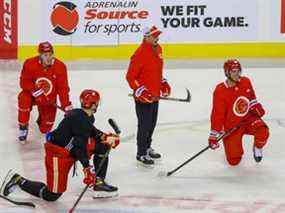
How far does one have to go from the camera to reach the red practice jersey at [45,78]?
6488mm

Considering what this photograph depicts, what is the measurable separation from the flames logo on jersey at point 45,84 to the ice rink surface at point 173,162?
406 millimetres

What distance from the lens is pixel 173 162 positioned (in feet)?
19.6

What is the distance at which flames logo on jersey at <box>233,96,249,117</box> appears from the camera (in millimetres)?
5859

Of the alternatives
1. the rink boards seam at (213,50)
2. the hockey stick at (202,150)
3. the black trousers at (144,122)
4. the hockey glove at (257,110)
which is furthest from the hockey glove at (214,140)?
the rink boards seam at (213,50)

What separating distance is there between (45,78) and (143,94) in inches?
45.2

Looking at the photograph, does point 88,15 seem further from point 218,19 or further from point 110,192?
point 110,192

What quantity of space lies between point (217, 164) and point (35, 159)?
129cm

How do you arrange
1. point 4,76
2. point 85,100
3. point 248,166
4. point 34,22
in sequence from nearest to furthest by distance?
point 85,100 → point 248,166 → point 4,76 → point 34,22

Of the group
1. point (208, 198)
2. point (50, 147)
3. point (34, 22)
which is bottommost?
point (208, 198)

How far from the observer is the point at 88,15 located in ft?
32.3

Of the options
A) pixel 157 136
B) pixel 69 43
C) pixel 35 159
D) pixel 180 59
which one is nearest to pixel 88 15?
pixel 69 43

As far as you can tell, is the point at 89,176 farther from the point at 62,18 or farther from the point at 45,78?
the point at 62,18

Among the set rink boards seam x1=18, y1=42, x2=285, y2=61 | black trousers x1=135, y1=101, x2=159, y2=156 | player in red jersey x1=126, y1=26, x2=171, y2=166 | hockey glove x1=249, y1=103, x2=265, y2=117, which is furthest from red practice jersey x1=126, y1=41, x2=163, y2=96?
rink boards seam x1=18, y1=42, x2=285, y2=61

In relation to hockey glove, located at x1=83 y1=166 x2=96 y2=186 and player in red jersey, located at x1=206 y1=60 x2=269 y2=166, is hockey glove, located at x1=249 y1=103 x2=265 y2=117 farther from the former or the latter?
hockey glove, located at x1=83 y1=166 x2=96 y2=186
